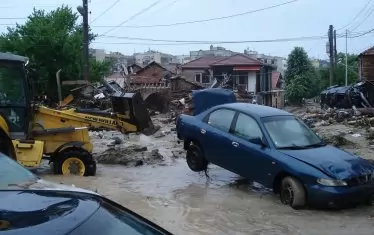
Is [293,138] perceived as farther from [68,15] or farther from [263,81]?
[263,81]

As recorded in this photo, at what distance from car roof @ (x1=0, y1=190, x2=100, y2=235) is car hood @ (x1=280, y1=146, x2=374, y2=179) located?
19.1 feet

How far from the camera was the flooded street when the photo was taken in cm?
763

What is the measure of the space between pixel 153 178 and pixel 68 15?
1168 inches

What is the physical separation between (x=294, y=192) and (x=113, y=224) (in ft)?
19.5

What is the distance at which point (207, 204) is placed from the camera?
9117 millimetres

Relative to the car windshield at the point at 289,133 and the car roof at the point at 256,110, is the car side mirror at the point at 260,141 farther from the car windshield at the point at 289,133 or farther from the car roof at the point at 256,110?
the car roof at the point at 256,110

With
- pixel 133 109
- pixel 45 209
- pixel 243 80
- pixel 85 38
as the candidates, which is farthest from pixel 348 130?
pixel 243 80

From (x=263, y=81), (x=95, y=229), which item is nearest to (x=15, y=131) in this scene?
(x=95, y=229)

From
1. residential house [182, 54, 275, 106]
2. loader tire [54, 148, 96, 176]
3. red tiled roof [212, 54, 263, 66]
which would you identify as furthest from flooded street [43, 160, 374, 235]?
red tiled roof [212, 54, 263, 66]

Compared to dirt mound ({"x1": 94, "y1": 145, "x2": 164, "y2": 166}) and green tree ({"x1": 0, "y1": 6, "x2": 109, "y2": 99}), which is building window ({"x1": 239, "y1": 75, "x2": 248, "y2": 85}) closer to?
green tree ({"x1": 0, "y1": 6, "x2": 109, "y2": 99})

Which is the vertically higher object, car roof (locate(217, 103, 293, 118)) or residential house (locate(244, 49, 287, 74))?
residential house (locate(244, 49, 287, 74))

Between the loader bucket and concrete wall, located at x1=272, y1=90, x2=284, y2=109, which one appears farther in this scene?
concrete wall, located at x1=272, y1=90, x2=284, y2=109

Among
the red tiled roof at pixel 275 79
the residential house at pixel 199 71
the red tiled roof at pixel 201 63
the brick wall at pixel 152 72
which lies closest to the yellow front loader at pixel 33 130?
the brick wall at pixel 152 72

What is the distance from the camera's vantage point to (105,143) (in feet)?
62.1
